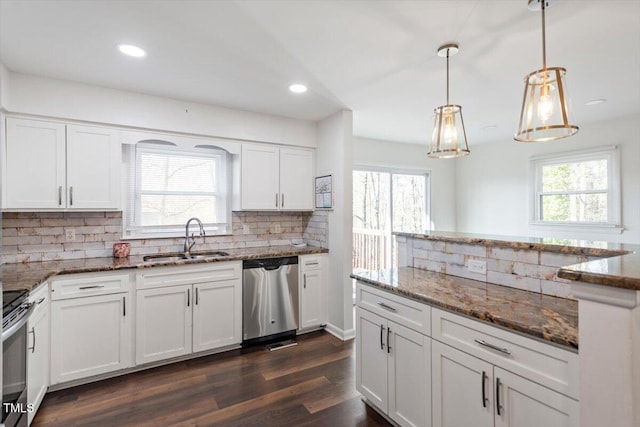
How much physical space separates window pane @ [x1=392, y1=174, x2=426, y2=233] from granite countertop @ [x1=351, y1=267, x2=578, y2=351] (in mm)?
3136

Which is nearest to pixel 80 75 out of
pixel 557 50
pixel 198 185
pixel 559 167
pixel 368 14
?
pixel 198 185

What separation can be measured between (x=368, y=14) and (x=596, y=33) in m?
1.50

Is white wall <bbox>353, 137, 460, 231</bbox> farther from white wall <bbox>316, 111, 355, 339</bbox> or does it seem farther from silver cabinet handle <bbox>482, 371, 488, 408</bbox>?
silver cabinet handle <bbox>482, 371, 488, 408</bbox>

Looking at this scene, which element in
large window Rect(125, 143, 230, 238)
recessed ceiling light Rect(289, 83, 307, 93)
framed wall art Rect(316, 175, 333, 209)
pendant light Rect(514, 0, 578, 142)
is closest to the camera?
pendant light Rect(514, 0, 578, 142)

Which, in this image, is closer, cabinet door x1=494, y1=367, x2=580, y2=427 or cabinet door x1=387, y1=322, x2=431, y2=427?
cabinet door x1=494, y1=367, x2=580, y2=427

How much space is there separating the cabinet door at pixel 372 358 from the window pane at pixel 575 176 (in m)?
3.94

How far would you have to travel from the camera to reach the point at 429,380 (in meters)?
1.81

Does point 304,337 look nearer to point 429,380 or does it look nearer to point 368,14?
point 429,380

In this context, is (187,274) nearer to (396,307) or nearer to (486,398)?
(396,307)

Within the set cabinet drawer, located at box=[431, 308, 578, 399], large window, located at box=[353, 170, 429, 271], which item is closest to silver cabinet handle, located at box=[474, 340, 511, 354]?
cabinet drawer, located at box=[431, 308, 578, 399]

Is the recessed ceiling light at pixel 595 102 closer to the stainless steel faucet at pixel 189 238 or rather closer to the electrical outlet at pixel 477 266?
the electrical outlet at pixel 477 266

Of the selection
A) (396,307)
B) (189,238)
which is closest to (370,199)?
(189,238)

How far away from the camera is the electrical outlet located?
211 cm

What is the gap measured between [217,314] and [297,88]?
2232mm
